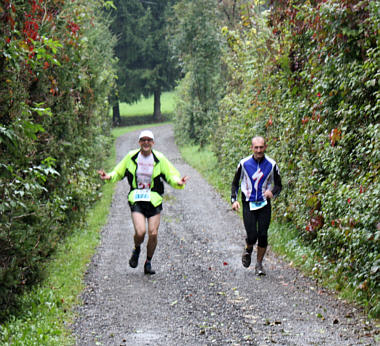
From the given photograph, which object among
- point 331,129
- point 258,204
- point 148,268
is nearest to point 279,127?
point 331,129

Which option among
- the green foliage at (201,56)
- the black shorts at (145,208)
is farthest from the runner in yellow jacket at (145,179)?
the green foliage at (201,56)

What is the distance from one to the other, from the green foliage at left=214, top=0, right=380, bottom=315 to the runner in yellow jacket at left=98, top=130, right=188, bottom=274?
7.68 ft

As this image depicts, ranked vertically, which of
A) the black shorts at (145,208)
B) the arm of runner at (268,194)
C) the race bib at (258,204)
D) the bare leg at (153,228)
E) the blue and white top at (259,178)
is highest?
the blue and white top at (259,178)

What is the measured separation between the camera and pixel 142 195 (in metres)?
8.62

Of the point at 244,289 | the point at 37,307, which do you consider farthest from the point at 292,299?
the point at 37,307

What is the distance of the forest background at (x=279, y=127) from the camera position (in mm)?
6395

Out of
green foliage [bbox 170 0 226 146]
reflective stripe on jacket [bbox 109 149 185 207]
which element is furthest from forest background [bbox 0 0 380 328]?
green foliage [bbox 170 0 226 146]

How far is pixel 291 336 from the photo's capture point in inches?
233

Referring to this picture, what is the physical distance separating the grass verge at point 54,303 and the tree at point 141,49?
36935 millimetres

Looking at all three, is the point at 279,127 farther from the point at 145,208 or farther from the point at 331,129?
the point at 145,208

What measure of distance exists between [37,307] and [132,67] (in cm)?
4344

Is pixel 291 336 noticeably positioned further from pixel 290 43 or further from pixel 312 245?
pixel 290 43

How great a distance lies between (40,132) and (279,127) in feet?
16.4

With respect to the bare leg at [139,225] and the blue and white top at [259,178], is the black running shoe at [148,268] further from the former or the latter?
the blue and white top at [259,178]
